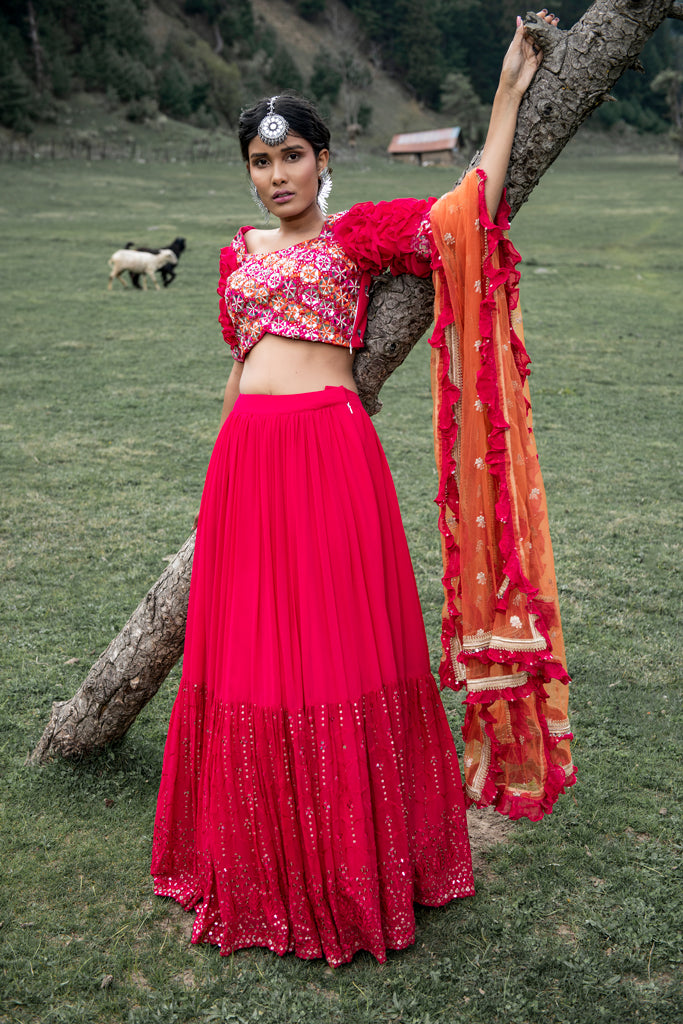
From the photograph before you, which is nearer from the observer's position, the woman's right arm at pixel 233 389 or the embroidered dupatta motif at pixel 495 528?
the embroidered dupatta motif at pixel 495 528

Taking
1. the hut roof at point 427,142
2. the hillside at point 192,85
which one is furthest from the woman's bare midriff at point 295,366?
the hut roof at point 427,142

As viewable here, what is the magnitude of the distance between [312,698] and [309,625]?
0.20 meters

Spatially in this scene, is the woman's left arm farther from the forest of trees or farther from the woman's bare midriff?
the forest of trees

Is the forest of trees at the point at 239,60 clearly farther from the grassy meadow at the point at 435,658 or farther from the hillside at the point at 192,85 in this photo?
the grassy meadow at the point at 435,658

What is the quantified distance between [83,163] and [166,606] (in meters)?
31.7

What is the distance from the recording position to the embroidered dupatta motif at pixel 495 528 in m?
2.38

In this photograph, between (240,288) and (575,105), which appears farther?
(240,288)

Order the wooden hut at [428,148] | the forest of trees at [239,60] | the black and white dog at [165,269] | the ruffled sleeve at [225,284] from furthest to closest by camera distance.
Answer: the forest of trees at [239,60], the wooden hut at [428,148], the black and white dog at [165,269], the ruffled sleeve at [225,284]

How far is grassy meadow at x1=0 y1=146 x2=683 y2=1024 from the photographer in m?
2.45

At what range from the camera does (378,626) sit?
2.52m

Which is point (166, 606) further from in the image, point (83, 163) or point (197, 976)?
point (83, 163)

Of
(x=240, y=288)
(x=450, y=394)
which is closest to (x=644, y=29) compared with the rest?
(x=450, y=394)

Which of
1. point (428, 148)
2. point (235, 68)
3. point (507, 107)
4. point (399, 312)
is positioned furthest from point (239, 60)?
point (507, 107)

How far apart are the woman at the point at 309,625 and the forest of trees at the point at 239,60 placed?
34.2 meters
